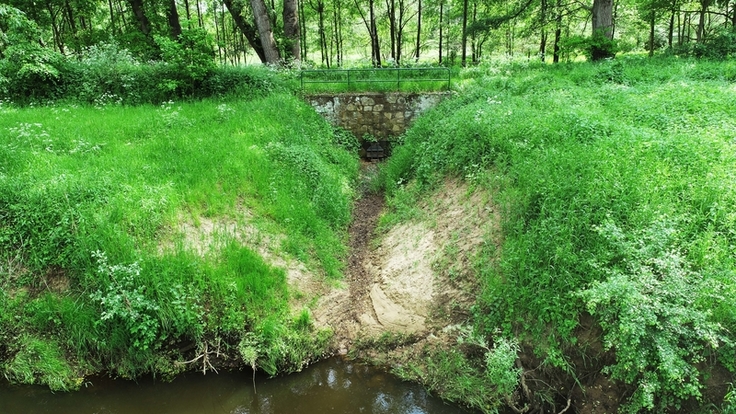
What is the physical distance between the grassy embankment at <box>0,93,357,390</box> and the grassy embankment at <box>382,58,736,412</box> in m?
2.13

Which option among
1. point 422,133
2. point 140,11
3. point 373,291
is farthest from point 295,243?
point 140,11

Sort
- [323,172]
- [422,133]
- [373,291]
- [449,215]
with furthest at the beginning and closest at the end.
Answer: [422,133]
[323,172]
[449,215]
[373,291]

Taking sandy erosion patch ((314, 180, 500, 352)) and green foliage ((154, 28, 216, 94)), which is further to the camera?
green foliage ((154, 28, 216, 94))

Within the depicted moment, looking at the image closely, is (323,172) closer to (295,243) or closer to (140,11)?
(295,243)

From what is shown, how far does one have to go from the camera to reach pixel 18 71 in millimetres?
11859

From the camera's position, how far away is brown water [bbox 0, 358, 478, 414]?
196 inches

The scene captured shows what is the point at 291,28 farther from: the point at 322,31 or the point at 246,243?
the point at 246,243

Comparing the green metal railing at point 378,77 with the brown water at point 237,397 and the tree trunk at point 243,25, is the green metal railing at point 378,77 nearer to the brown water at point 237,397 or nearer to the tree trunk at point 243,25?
the tree trunk at point 243,25

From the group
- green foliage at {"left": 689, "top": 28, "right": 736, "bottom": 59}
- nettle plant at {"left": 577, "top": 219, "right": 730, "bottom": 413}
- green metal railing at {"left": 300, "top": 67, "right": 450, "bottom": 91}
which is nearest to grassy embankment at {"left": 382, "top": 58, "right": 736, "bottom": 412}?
nettle plant at {"left": 577, "top": 219, "right": 730, "bottom": 413}

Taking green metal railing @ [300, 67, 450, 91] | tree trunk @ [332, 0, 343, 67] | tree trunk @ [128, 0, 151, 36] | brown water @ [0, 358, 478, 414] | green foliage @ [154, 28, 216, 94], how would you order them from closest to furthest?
1. brown water @ [0, 358, 478, 414]
2. green foliage @ [154, 28, 216, 94]
3. green metal railing @ [300, 67, 450, 91]
4. tree trunk @ [128, 0, 151, 36]
5. tree trunk @ [332, 0, 343, 67]

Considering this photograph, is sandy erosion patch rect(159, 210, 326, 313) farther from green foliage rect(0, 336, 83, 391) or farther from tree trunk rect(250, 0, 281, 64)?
tree trunk rect(250, 0, 281, 64)

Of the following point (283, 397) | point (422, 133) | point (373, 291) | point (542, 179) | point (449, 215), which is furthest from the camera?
point (422, 133)

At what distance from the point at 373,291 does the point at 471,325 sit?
1837 mm

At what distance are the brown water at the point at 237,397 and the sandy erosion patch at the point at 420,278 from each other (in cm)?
76
